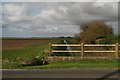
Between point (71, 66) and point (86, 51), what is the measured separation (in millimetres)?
4201

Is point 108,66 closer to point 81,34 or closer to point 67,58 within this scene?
point 67,58

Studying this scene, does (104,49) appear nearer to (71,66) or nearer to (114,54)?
(114,54)

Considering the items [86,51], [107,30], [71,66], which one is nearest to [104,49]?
[86,51]

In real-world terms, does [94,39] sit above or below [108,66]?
above

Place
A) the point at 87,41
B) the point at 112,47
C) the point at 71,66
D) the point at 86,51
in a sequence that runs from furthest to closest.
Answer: the point at 87,41 < the point at 112,47 < the point at 86,51 < the point at 71,66

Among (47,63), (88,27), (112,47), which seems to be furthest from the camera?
(88,27)

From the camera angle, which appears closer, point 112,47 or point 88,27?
point 112,47

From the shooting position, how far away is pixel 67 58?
19.7m

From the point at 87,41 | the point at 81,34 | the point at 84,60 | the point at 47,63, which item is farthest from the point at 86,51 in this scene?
the point at 81,34

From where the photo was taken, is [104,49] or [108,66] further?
[104,49]

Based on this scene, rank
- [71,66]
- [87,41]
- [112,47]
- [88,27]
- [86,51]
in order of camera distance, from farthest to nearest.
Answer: [88,27], [87,41], [112,47], [86,51], [71,66]

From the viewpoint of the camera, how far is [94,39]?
2856 centimetres

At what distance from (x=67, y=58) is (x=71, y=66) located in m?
2.76

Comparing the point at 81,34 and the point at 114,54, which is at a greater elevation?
the point at 81,34
